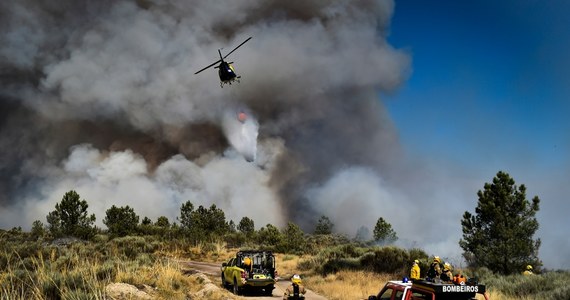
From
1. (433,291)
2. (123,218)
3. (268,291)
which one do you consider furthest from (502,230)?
(123,218)

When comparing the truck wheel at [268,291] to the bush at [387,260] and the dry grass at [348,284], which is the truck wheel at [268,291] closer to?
the dry grass at [348,284]

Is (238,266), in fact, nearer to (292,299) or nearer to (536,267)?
(292,299)

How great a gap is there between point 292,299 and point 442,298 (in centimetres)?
848

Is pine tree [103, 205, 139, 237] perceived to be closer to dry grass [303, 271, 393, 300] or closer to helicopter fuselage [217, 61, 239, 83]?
helicopter fuselage [217, 61, 239, 83]

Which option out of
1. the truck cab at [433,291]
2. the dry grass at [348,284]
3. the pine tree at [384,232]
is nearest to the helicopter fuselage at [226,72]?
the dry grass at [348,284]

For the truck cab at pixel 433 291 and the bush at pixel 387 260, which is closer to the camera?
the truck cab at pixel 433 291

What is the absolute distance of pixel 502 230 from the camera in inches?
966

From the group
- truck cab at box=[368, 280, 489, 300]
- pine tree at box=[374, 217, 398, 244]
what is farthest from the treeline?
truck cab at box=[368, 280, 489, 300]

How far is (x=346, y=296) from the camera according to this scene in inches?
738

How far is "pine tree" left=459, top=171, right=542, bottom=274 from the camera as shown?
79.4 feet

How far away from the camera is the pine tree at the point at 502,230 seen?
24.2 m

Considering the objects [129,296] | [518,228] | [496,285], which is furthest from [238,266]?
[518,228]

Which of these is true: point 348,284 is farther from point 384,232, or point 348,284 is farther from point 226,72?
point 384,232

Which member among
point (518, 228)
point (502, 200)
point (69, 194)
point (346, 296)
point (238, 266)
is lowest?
point (346, 296)
